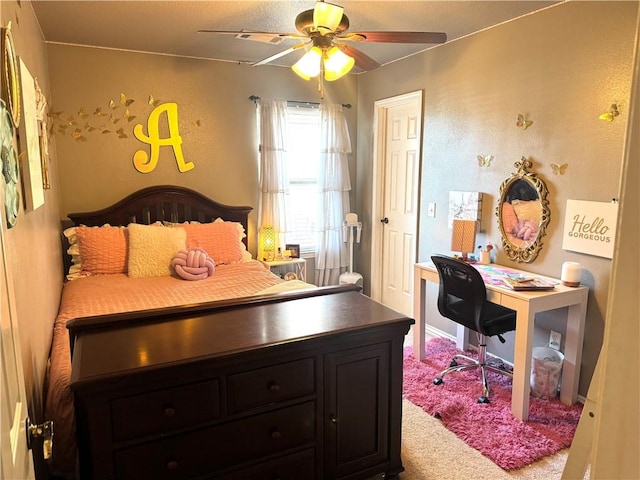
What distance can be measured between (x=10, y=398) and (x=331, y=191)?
3.80 meters

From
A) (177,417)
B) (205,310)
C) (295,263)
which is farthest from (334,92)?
(177,417)

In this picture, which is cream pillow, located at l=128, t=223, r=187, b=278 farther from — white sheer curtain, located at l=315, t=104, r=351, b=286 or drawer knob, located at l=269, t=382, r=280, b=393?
drawer knob, located at l=269, t=382, r=280, b=393

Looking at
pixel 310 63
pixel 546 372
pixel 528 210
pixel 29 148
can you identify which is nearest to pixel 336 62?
pixel 310 63

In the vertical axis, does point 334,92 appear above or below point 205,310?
above

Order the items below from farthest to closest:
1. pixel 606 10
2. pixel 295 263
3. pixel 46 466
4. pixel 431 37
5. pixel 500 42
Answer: pixel 295 263 → pixel 500 42 → pixel 606 10 → pixel 431 37 → pixel 46 466

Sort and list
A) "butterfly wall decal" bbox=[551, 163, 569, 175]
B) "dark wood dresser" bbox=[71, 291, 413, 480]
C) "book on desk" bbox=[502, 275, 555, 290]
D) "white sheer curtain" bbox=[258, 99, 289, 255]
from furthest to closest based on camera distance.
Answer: "white sheer curtain" bbox=[258, 99, 289, 255]
"butterfly wall decal" bbox=[551, 163, 569, 175]
"book on desk" bbox=[502, 275, 555, 290]
"dark wood dresser" bbox=[71, 291, 413, 480]

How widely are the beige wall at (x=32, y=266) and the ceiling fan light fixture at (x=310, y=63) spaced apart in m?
1.30

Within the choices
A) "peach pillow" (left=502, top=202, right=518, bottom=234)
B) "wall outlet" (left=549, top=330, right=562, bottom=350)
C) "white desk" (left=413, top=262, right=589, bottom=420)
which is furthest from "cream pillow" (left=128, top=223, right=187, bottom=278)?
"wall outlet" (left=549, top=330, right=562, bottom=350)

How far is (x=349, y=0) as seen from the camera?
8.42ft

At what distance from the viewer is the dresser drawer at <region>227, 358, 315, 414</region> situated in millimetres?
1628

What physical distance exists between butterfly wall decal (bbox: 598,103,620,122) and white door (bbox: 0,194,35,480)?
2.80 m

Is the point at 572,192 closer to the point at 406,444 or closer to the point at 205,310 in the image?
the point at 406,444

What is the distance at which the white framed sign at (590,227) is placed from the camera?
2494 millimetres

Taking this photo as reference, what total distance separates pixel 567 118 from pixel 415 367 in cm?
192
